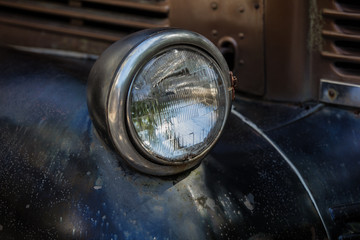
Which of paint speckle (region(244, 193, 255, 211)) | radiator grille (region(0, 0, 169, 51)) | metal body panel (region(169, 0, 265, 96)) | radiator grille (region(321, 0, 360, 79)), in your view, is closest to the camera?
paint speckle (region(244, 193, 255, 211))

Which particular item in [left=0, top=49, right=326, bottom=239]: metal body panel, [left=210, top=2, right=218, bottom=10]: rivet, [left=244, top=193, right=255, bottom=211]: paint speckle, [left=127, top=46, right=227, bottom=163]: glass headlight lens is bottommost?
[left=244, top=193, right=255, bottom=211]: paint speckle

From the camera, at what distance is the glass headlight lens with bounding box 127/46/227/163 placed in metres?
1.14

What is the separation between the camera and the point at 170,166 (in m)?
1.22

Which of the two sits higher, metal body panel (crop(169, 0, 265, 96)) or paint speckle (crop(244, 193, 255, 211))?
metal body panel (crop(169, 0, 265, 96))

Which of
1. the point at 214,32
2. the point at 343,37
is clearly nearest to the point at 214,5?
the point at 214,32

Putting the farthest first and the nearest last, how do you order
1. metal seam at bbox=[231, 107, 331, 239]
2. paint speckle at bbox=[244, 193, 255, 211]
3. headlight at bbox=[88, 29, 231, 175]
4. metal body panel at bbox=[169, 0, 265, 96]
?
metal body panel at bbox=[169, 0, 265, 96] < metal seam at bbox=[231, 107, 331, 239] < paint speckle at bbox=[244, 193, 255, 211] < headlight at bbox=[88, 29, 231, 175]

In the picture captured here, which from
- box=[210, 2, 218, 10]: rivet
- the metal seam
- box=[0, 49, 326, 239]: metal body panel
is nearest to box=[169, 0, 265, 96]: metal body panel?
box=[210, 2, 218, 10]: rivet

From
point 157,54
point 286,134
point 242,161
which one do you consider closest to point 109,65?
point 157,54

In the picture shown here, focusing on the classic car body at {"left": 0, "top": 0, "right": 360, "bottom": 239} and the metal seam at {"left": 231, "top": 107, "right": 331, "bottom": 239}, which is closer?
the classic car body at {"left": 0, "top": 0, "right": 360, "bottom": 239}

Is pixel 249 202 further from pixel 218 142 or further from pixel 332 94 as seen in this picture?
pixel 332 94

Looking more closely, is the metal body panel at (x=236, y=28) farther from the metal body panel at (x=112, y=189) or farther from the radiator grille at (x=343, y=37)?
the metal body panel at (x=112, y=189)

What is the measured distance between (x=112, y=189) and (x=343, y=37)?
0.92 meters

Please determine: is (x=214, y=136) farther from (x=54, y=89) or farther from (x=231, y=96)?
(x=54, y=89)

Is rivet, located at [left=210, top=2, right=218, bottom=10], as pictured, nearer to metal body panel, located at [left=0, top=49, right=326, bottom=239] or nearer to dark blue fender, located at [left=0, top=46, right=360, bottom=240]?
dark blue fender, located at [left=0, top=46, right=360, bottom=240]
